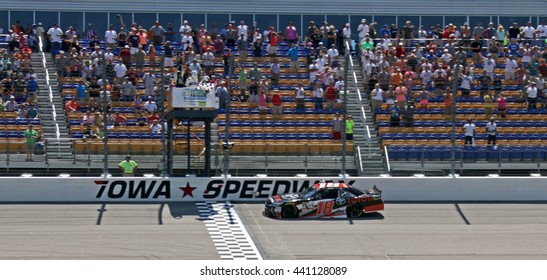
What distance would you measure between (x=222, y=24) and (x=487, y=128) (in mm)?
12912

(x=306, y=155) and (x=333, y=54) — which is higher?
(x=333, y=54)

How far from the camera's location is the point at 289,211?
114ft

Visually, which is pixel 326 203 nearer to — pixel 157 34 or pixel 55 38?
pixel 157 34

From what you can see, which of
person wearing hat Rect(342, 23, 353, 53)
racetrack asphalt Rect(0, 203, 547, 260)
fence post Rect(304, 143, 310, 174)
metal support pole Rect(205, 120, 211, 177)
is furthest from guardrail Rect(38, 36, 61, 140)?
person wearing hat Rect(342, 23, 353, 53)

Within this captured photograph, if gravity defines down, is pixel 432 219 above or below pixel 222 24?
below

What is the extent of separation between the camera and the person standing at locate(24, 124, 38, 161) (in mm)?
36781

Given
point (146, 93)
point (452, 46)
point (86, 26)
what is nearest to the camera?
point (146, 93)

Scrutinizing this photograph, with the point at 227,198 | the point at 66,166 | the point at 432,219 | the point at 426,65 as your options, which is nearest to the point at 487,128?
the point at 426,65

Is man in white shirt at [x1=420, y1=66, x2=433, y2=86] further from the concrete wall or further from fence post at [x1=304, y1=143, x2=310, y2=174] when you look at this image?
the concrete wall

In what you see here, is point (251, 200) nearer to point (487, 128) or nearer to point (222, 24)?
point (487, 128)

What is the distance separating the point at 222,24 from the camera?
160 feet

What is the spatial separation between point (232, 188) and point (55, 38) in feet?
32.9

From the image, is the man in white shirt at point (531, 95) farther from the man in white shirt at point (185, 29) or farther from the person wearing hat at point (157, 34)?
the person wearing hat at point (157, 34)

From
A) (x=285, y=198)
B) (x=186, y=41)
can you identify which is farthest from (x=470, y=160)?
(x=186, y=41)
